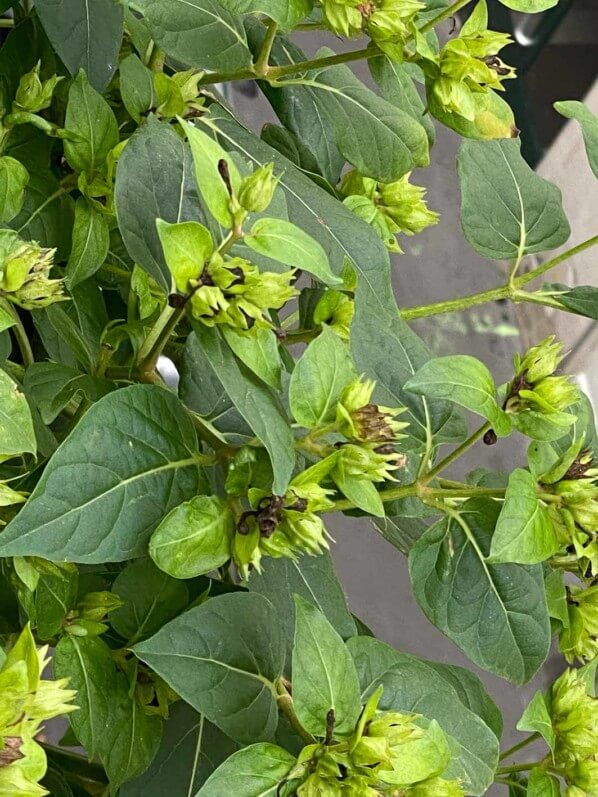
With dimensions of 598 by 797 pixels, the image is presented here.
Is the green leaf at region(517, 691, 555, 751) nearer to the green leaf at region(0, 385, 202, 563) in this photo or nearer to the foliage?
the foliage

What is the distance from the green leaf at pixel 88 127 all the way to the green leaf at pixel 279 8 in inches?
4.0

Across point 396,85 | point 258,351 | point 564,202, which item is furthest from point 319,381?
point 564,202

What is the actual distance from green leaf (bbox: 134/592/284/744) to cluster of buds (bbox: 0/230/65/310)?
0.16 m

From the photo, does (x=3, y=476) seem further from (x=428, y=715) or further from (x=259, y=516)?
(x=428, y=715)

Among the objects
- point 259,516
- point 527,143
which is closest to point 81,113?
point 259,516

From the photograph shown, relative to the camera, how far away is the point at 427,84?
0.52 meters

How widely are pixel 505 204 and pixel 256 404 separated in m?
0.32

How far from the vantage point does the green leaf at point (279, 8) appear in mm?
431

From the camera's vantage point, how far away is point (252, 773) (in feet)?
1.36

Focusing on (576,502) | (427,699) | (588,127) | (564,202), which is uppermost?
(588,127)

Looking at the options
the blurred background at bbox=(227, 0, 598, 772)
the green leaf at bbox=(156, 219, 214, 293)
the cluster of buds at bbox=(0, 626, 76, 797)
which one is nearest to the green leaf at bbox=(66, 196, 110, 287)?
the green leaf at bbox=(156, 219, 214, 293)

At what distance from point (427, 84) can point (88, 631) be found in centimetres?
35

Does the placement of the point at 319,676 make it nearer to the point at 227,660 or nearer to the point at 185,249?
the point at 227,660

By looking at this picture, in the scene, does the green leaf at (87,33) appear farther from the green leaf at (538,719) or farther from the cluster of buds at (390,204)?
the green leaf at (538,719)
